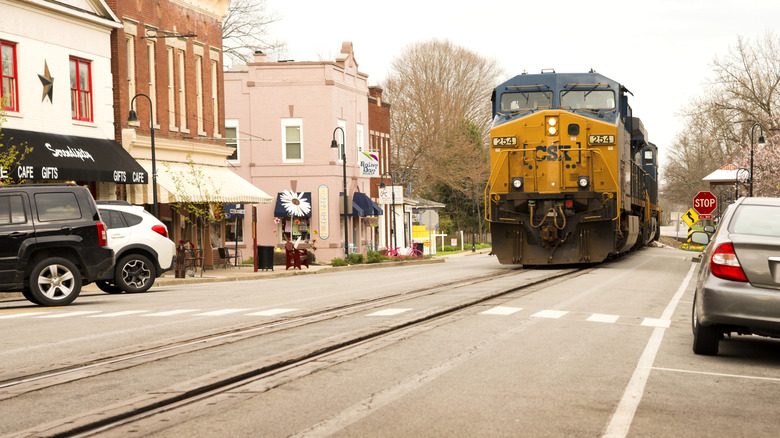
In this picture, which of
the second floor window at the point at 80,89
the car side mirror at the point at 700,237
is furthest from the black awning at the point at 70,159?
the car side mirror at the point at 700,237

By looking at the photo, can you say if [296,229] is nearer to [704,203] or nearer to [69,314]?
[704,203]

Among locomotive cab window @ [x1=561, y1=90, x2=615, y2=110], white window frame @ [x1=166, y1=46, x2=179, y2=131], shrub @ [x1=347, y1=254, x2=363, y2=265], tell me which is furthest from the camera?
shrub @ [x1=347, y1=254, x2=363, y2=265]

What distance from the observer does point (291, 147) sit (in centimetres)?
4853

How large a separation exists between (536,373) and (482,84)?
219 ft

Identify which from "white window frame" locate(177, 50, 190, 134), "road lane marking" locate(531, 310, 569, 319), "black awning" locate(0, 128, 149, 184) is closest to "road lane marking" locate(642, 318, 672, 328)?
"road lane marking" locate(531, 310, 569, 319)

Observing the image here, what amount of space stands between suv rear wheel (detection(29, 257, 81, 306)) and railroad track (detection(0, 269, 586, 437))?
5.02m

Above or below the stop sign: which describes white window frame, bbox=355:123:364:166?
above

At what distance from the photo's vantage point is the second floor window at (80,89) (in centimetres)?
2897

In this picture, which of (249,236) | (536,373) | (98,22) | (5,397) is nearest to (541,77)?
(98,22)

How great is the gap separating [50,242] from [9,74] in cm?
1112

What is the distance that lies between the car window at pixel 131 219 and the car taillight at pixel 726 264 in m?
14.3

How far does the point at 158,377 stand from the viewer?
849 cm

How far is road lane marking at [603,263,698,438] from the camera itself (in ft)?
21.5

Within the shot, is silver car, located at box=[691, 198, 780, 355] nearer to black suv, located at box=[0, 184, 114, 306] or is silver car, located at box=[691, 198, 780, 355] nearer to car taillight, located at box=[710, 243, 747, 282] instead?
car taillight, located at box=[710, 243, 747, 282]
